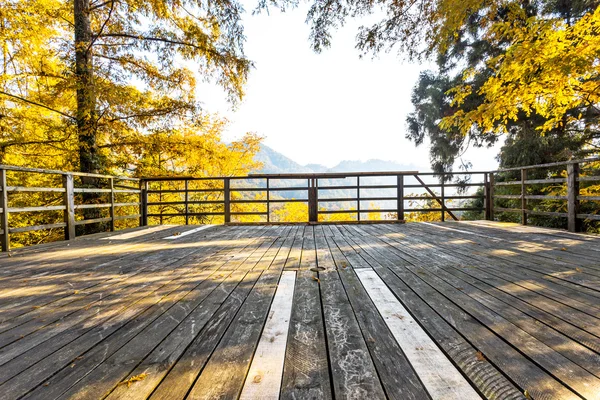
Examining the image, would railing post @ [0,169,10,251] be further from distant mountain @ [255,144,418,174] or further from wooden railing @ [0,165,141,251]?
distant mountain @ [255,144,418,174]

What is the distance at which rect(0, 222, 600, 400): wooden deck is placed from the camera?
0.88 m

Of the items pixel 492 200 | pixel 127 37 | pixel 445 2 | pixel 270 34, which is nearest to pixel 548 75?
pixel 445 2

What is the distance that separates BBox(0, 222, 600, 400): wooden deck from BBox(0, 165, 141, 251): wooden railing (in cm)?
168

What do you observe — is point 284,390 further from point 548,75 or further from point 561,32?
point 561,32

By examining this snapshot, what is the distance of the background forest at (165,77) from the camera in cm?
527

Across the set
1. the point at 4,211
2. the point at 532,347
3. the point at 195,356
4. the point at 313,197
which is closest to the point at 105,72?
the point at 4,211

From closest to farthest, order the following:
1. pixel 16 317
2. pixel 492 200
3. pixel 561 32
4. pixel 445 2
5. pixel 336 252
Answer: pixel 16 317, pixel 336 252, pixel 561 32, pixel 445 2, pixel 492 200

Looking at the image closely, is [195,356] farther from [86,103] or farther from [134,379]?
[86,103]

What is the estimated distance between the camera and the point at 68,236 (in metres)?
4.27

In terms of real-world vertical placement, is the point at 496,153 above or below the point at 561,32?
below

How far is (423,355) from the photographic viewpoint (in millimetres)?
1028

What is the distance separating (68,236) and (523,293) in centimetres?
561

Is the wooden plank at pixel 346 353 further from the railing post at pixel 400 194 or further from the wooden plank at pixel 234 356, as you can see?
the railing post at pixel 400 194

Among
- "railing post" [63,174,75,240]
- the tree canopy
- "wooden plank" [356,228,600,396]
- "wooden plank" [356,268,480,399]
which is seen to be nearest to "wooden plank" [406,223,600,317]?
"wooden plank" [356,228,600,396]
